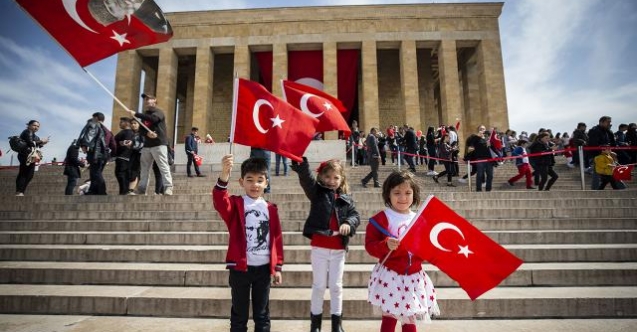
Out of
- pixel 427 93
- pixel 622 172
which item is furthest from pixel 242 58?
pixel 622 172

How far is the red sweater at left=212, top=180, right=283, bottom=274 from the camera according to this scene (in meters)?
2.30

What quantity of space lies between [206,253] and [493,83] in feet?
71.8

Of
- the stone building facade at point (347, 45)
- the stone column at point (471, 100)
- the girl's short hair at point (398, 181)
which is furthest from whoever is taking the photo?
the stone column at point (471, 100)

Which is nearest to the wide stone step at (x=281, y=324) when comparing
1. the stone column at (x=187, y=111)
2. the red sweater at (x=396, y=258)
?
the red sweater at (x=396, y=258)

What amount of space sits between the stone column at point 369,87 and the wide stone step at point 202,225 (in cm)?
1574

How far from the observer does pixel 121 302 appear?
3.18 meters

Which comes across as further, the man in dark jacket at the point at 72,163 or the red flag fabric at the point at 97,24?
the man in dark jacket at the point at 72,163

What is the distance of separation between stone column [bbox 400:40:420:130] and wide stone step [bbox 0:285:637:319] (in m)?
17.7

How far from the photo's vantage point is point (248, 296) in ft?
7.73

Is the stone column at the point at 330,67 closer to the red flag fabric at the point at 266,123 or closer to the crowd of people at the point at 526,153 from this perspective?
the crowd of people at the point at 526,153

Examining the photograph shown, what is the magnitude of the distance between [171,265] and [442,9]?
921 inches

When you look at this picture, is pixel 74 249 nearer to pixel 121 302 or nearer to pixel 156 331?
pixel 121 302

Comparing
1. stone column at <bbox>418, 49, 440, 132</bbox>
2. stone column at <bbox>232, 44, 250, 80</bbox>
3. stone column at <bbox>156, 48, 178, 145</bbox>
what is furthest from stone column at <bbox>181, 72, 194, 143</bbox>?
stone column at <bbox>418, 49, 440, 132</bbox>

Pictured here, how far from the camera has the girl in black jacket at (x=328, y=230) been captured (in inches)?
104
